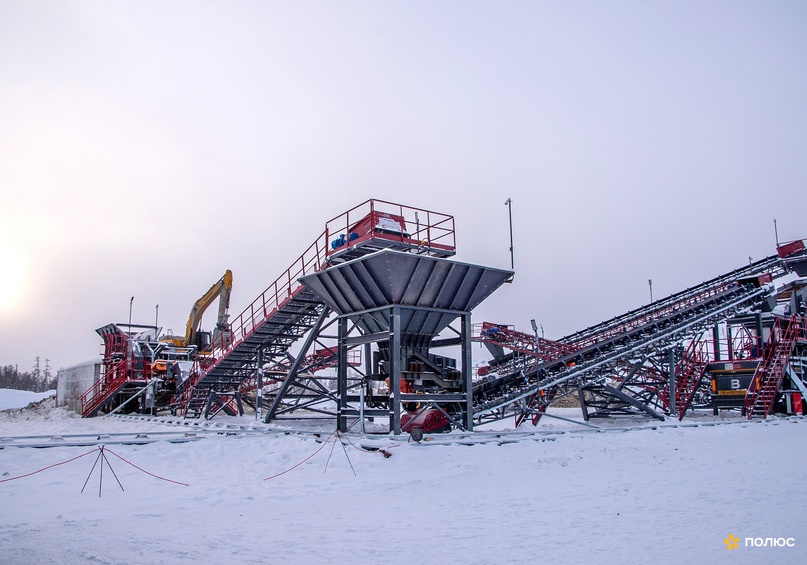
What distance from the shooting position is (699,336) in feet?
86.8

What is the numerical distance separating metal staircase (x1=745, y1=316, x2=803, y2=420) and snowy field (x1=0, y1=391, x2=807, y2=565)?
9.24 m

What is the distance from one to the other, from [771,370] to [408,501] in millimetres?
21908

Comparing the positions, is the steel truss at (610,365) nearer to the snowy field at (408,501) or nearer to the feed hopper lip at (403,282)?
the feed hopper lip at (403,282)

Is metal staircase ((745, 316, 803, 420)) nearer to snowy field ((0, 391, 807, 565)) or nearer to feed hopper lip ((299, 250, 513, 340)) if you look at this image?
snowy field ((0, 391, 807, 565))

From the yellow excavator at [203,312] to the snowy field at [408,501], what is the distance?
2094cm

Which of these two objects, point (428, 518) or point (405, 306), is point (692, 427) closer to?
point (405, 306)

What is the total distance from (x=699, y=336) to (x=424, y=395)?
15.3 meters

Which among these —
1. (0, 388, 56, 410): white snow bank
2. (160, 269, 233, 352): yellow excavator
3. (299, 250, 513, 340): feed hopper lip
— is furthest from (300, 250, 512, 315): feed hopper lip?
(0, 388, 56, 410): white snow bank

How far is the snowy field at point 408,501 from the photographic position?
6.40 m

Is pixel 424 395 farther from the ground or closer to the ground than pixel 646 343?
closer to the ground

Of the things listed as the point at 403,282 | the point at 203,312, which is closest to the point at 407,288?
the point at 403,282

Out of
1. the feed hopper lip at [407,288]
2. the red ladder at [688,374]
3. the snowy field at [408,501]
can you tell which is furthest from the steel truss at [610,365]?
the snowy field at [408,501]

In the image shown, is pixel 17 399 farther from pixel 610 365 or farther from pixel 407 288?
pixel 610 365

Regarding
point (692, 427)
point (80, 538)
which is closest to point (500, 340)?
point (692, 427)
